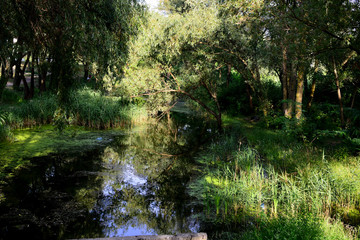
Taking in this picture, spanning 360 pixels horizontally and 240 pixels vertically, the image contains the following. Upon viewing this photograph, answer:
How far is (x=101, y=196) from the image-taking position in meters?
6.47

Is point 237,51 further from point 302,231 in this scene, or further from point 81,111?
point 302,231

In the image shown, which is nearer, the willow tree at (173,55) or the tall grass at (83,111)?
the willow tree at (173,55)

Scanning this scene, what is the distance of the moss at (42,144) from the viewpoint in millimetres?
8320

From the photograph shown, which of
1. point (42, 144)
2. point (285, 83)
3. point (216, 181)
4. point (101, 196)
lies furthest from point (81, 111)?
point (285, 83)

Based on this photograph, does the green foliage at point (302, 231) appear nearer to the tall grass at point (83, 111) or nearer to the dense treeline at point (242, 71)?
the dense treeline at point (242, 71)

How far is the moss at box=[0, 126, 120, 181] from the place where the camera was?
832 centimetres

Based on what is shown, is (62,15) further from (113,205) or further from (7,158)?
(7,158)

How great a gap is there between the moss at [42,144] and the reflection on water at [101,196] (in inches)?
16.0

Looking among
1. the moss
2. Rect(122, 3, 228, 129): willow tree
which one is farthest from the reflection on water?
Rect(122, 3, 228, 129): willow tree

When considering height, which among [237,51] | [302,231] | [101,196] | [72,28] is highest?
[237,51]

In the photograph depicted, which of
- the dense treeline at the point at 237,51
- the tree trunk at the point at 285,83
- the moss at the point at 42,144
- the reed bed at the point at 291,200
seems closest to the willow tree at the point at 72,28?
the dense treeline at the point at 237,51

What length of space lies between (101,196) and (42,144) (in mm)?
4962

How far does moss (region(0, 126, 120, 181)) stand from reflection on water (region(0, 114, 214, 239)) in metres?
0.41

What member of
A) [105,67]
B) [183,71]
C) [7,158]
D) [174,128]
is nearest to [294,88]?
[183,71]
